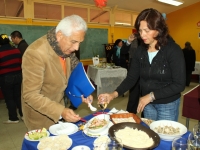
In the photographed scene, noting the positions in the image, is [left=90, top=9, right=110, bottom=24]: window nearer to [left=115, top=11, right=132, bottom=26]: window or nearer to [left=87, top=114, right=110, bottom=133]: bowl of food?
[left=115, top=11, right=132, bottom=26]: window

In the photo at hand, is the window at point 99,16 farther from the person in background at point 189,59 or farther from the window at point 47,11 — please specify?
the person in background at point 189,59

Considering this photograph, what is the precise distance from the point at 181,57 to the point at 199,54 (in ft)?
22.1

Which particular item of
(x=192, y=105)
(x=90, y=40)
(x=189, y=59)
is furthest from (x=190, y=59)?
(x=192, y=105)

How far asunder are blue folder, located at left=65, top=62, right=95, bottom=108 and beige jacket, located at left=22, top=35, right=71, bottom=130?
54 millimetres

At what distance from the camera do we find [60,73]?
133 centimetres

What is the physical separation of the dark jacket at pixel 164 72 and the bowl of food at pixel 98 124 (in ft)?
1.41

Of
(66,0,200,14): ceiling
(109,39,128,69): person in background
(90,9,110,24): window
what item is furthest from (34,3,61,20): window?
(109,39,128,69): person in background

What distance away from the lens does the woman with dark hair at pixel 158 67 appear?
1384mm

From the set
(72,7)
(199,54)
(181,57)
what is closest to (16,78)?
(181,57)

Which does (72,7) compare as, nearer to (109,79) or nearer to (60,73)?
(109,79)

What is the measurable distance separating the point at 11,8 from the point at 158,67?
4532 mm

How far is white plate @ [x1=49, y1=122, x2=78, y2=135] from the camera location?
118 cm

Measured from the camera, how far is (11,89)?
126 inches

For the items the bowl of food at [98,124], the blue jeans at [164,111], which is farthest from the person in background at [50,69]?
the blue jeans at [164,111]
